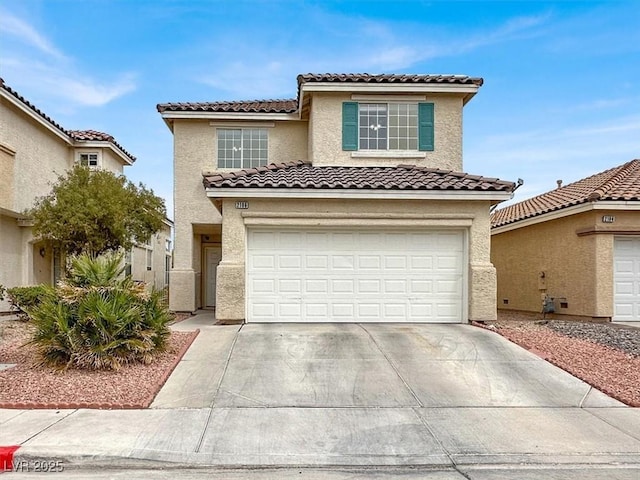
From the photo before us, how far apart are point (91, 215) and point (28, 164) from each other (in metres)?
5.21

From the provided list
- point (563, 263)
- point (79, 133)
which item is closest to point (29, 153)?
point (79, 133)

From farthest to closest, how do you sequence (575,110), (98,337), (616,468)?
(575,110) → (98,337) → (616,468)

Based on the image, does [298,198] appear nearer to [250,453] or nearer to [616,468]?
[250,453]

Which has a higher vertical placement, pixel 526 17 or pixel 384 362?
pixel 526 17

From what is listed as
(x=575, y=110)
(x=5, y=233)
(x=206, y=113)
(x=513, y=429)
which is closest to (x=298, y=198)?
(x=206, y=113)

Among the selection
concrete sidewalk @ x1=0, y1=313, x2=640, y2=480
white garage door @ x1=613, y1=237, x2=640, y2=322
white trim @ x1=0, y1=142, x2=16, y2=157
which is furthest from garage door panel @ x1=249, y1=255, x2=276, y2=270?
white trim @ x1=0, y1=142, x2=16, y2=157

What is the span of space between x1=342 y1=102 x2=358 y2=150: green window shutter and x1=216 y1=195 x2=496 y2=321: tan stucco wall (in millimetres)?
3436

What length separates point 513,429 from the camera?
630 centimetres

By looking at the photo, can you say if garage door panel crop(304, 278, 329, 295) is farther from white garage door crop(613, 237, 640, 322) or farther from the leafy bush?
the leafy bush

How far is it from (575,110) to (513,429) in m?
16.7

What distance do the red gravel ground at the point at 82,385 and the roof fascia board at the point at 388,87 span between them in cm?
884

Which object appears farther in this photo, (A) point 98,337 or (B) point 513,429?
(A) point 98,337

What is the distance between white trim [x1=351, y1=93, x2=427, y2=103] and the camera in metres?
15.3

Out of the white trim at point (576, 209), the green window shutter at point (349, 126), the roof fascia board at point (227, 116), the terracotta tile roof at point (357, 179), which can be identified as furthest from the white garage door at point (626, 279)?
the roof fascia board at point (227, 116)
